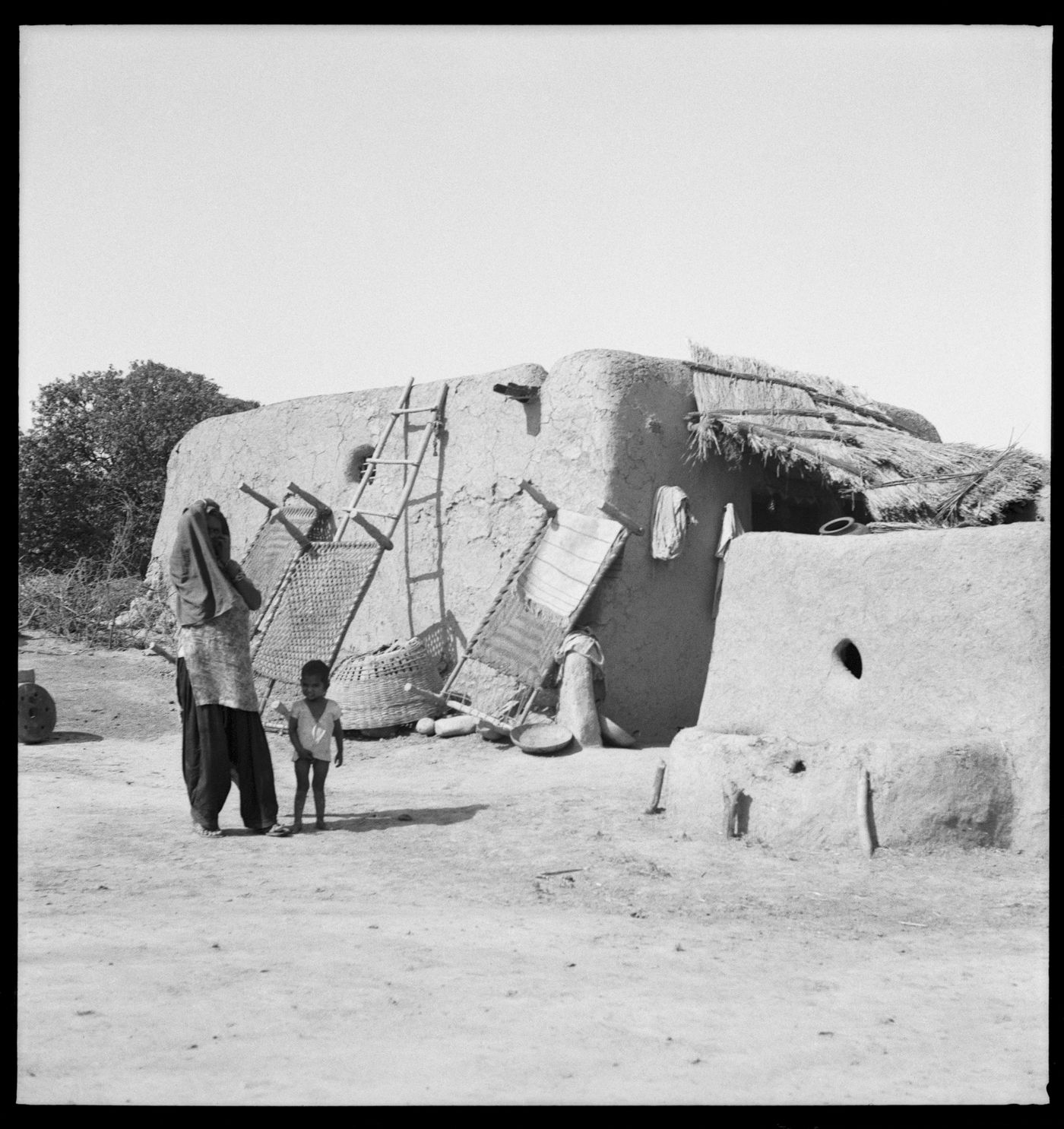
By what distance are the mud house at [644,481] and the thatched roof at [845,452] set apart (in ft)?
0.05

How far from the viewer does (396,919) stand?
14.3ft

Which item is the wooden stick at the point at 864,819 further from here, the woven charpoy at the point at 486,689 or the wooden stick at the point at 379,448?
the wooden stick at the point at 379,448

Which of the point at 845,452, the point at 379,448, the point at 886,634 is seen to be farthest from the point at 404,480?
the point at 886,634

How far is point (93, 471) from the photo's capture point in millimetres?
16234

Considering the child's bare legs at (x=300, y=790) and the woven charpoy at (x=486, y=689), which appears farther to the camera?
the woven charpoy at (x=486, y=689)

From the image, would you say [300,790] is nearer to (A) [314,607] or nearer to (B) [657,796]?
(B) [657,796]

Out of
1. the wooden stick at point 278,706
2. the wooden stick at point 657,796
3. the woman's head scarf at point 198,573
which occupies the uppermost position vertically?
the woman's head scarf at point 198,573

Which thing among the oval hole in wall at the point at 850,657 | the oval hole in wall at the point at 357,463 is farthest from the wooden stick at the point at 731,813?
the oval hole in wall at the point at 357,463

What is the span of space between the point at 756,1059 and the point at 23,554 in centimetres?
1479

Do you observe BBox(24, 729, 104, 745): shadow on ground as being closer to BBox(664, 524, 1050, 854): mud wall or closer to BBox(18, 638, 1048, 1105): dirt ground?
BBox(18, 638, 1048, 1105): dirt ground

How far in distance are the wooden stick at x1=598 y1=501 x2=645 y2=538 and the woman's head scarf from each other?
3.29 m

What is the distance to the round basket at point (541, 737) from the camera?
7.99 meters

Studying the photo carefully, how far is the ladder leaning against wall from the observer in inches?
381
